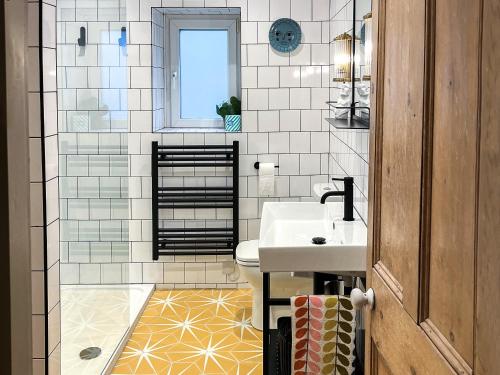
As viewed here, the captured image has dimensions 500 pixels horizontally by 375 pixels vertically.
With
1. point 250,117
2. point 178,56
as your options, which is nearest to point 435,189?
point 250,117

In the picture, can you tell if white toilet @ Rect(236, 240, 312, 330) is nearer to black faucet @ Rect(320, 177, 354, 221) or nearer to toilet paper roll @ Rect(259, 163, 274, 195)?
toilet paper roll @ Rect(259, 163, 274, 195)

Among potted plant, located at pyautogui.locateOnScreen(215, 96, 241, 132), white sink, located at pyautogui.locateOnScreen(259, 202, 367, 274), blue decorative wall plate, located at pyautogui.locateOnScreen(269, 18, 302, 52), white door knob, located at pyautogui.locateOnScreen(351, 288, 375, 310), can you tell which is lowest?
white sink, located at pyautogui.locateOnScreen(259, 202, 367, 274)

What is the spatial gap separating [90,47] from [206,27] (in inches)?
70.7

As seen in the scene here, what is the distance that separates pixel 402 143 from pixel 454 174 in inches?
12.8

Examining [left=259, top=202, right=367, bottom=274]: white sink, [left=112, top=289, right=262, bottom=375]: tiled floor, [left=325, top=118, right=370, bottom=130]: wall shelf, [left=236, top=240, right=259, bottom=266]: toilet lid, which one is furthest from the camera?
[left=236, top=240, right=259, bottom=266]: toilet lid

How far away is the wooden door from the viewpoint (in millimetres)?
998

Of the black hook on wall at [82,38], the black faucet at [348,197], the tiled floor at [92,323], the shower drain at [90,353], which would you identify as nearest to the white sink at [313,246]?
the black faucet at [348,197]

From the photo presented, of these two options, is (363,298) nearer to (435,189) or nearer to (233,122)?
(435,189)

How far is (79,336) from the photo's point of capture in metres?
3.16

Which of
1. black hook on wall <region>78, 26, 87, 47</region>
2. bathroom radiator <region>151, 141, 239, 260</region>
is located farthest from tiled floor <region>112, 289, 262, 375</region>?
black hook on wall <region>78, 26, 87, 47</region>

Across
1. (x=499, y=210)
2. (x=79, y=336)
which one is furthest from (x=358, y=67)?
(x=499, y=210)

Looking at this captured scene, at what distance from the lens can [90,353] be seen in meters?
3.30

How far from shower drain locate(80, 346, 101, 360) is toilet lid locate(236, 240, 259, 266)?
38.4 inches

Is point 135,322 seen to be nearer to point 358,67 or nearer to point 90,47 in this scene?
point 90,47
